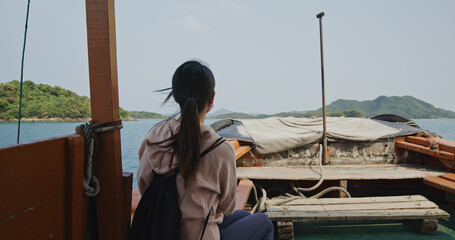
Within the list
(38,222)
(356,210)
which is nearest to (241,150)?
(356,210)

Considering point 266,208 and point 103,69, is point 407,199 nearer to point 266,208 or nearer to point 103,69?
point 266,208

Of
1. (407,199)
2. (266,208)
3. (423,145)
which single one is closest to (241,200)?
(266,208)

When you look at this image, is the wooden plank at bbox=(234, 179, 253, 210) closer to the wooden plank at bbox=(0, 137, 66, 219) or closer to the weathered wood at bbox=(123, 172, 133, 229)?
the weathered wood at bbox=(123, 172, 133, 229)

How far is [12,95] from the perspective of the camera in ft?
5.47

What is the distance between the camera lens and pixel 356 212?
2.98 metres

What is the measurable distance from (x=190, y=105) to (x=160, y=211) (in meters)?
0.43

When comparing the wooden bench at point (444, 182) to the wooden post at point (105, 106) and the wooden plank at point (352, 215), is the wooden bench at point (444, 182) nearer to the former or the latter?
the wooden plank at point (352, 215)

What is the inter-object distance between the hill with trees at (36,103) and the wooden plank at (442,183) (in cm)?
401

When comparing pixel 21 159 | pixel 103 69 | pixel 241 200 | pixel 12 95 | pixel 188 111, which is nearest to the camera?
pixel 21 159

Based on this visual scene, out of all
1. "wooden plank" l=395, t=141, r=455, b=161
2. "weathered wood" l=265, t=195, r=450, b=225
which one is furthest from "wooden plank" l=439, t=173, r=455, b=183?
"weathered wood" l=265, t=195, r=450, b=225

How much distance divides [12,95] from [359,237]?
3563 millimetres

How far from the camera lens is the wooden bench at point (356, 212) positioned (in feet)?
9.48

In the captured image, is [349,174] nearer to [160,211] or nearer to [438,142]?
[438,142]

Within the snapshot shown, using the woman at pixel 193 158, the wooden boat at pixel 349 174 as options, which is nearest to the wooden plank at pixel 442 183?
the wooden boat at pixel 349 174
